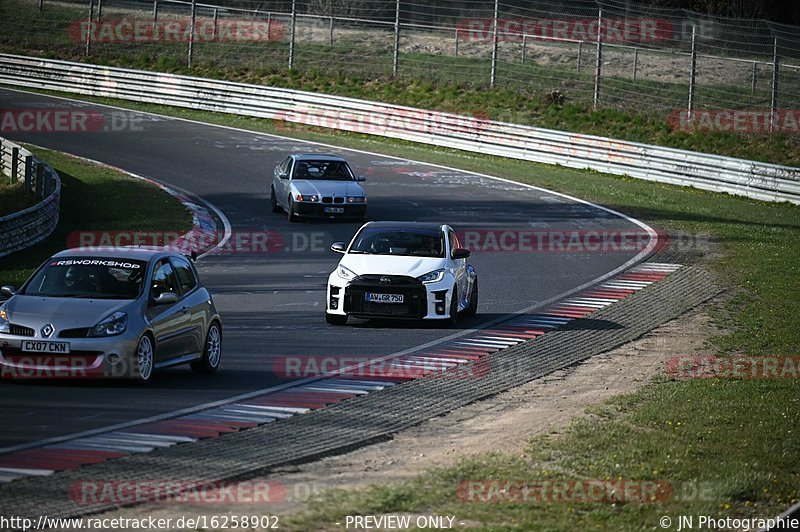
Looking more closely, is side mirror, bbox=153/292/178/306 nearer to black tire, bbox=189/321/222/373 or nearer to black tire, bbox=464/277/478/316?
black tire, bbox=189/321/222/373

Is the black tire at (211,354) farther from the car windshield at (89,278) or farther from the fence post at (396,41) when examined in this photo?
the fence post at (396,41)

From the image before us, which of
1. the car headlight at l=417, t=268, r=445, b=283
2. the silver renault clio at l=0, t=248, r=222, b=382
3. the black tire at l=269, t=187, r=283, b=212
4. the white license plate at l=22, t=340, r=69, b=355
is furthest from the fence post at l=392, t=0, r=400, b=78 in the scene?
the white license plate at l=22, t=340, r=69, b=355

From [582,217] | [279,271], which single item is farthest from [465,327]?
[582,217]

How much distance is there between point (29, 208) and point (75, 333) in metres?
12.1

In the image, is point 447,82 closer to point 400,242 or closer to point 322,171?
point 322,171

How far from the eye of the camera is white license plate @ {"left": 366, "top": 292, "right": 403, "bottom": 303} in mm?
17672

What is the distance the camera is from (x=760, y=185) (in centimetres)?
3578

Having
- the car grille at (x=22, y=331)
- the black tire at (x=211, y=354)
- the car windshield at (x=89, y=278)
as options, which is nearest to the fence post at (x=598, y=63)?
the black tire at (x=211, y=354)

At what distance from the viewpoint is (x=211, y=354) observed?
47.2 feet

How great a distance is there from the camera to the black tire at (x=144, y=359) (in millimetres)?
12961

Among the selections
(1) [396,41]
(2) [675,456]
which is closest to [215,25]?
(1) [396,41]

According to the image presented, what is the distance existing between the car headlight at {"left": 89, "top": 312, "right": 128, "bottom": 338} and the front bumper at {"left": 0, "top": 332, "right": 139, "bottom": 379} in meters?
0.06

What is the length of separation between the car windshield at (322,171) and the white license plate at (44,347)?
1737 cm

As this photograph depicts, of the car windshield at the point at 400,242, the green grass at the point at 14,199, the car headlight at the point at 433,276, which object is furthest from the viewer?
the green grass at the point at 14,199
